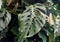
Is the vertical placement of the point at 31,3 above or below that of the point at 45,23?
above

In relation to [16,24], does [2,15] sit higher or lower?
higher

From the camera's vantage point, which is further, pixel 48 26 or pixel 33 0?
pixel 33 0

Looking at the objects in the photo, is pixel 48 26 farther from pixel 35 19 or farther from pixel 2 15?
pixel 2 15

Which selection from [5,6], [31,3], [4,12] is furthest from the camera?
[31,3]

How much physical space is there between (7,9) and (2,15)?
6.4 inches

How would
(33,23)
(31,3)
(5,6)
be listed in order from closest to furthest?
(33,23) < (5,6) < (31,3)

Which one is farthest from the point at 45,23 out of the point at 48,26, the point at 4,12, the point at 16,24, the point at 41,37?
the point at 4,12

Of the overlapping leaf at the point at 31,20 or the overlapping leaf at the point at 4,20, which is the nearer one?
the overlapping leaf at the point at 31,20

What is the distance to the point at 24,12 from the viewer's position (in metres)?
1.81

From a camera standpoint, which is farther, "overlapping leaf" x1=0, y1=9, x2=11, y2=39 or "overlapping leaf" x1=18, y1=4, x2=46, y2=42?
"overlapping leaf" x1=0, y1=9, x2=11, y2=39

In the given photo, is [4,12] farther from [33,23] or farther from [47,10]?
[47,10]

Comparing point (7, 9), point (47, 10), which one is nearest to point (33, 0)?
point (47, 10)

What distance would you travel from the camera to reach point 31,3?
2.05m

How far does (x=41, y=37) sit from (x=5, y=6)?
486 millimetres
